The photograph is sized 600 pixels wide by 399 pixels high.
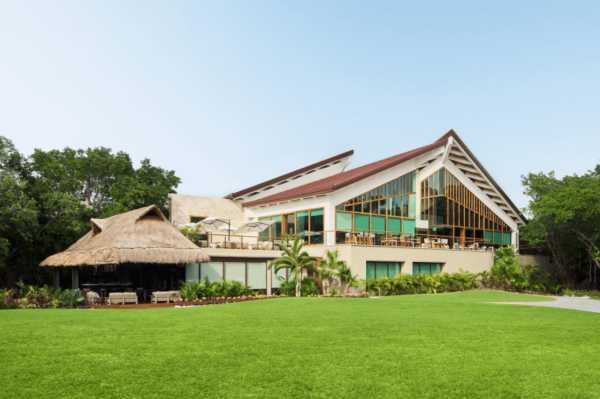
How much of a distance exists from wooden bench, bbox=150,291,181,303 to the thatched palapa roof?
1.24 meters

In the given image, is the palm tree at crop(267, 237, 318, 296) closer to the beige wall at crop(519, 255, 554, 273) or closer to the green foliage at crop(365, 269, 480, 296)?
the green foliage at crop(365, 269, 480, 296)

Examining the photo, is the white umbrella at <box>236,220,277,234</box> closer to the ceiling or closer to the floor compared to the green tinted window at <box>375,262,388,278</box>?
closer to the ceiling

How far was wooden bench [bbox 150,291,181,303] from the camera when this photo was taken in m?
19.9

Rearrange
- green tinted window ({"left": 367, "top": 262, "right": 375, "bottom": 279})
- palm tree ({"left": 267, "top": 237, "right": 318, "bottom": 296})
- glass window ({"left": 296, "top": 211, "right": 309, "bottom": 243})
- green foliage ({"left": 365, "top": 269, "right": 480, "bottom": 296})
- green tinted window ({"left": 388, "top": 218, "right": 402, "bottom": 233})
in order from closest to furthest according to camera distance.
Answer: palm tree ({"left": 267, "top": 237, "right": 318, "bottom": 296}), green foliage ({"left": 365, "top": 269, "right": 480, "bottom": 296}), green tinted window ({"left": 367, "top": 262, "right": 375, "bottom": 279}), glass window ({"left": 296, "top": 211, "right": 309, "bottom": 243}), green tinted window ({"left": 388, "top": 218, "right": 402, "bottom": 233})

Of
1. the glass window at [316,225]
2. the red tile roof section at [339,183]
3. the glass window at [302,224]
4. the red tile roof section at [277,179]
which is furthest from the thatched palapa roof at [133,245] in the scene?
the red tile roof section at [277,179]

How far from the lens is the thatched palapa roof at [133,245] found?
1947 cm

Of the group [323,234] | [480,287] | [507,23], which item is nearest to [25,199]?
[323,234]

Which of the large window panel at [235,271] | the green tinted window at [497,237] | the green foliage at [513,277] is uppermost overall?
the green tinted window at [497,237]

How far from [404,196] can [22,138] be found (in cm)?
2064

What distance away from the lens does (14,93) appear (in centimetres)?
1780

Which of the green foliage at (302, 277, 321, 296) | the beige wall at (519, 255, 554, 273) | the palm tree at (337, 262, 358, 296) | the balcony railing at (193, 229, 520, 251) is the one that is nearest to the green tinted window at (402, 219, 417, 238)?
the balcony railing at (193, 229, 520, 251)

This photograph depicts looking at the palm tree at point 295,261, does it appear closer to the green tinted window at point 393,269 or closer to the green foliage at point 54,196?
the green tinted window at point 393,269

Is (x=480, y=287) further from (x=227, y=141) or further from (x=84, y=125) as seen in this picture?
(x=84, y=125)

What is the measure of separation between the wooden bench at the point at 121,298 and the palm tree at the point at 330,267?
8879mm
